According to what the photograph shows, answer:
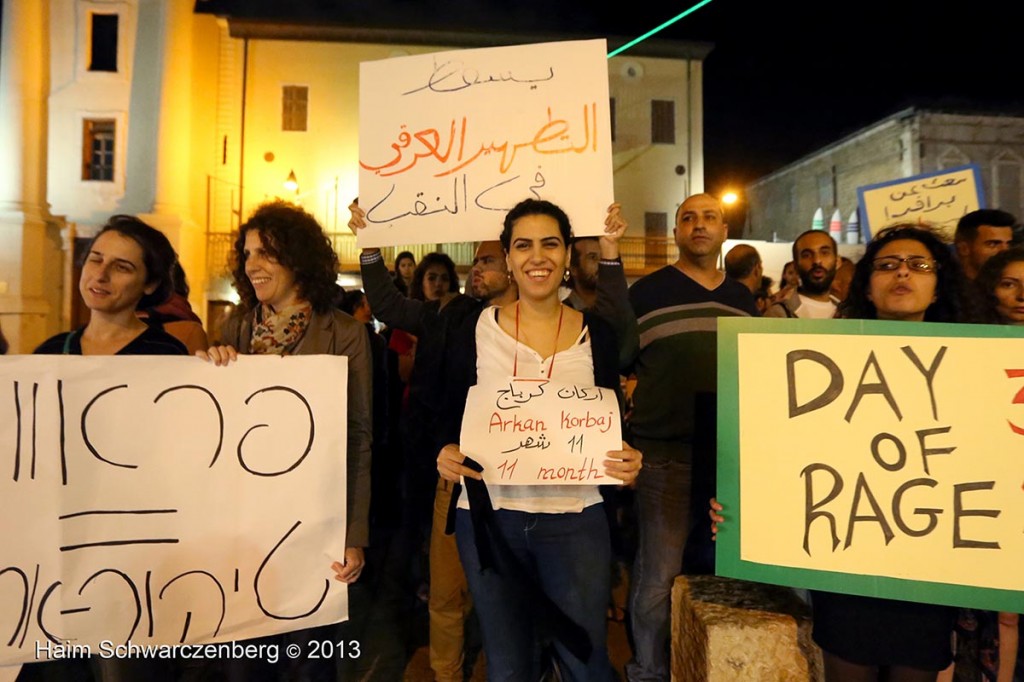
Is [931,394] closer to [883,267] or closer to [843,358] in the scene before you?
[843,358]

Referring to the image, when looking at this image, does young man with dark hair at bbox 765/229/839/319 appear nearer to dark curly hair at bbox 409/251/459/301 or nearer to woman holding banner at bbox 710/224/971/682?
woman holding banner at bbox 710/224/971/682

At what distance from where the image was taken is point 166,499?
1891mm

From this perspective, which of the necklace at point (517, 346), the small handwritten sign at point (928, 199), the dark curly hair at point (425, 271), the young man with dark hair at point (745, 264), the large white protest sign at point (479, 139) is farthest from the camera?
the small handwritten sign at point (928, 199)

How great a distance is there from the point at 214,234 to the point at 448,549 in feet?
58.3

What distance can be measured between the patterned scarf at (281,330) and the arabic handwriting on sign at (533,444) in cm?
91

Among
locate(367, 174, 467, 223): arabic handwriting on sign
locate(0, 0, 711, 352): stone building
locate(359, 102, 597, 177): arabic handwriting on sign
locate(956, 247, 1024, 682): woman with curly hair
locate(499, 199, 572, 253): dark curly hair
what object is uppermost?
locate(0, 0, 711, 352): stone building

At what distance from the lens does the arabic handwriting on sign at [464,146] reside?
2332 mm

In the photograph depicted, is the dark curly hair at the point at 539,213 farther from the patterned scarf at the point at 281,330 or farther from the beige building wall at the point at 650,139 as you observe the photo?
the beige building wall at the point at 650,139

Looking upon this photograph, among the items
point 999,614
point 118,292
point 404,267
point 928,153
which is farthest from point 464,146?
point 928,153

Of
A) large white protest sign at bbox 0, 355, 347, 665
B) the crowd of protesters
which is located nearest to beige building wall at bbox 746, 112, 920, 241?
the crowd of protesters

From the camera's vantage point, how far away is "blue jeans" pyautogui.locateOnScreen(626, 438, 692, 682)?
8.86 ft

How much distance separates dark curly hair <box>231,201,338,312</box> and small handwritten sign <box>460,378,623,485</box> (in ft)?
2.79

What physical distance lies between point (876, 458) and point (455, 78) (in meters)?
2.08

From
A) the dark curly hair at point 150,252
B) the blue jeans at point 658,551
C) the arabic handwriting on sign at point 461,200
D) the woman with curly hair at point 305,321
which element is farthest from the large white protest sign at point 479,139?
the blue jeans at point 658,551
